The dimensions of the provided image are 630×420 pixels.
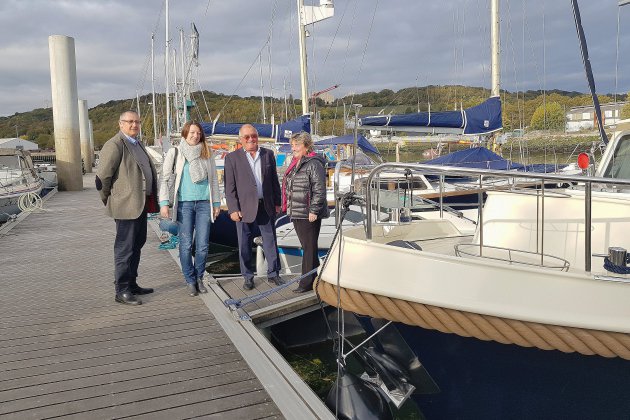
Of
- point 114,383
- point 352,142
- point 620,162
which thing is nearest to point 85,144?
point 352,142

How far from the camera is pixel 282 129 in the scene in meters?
15.7

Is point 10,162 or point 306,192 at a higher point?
point 10,162

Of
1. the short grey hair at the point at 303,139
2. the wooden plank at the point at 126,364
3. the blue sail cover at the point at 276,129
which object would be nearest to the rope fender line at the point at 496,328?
the wooden plank at the point at 126,364

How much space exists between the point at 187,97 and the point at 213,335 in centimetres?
2570

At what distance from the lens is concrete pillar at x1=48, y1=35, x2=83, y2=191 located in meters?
20.0

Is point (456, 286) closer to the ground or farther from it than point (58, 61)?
closer to the ground

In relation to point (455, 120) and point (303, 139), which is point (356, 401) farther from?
point (455, 120)

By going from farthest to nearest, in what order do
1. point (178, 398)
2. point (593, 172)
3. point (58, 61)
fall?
1. point (58, 61)
2. point (593, 172)
3. point (178, 398)

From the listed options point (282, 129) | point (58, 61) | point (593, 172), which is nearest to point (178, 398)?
point (593, 172)

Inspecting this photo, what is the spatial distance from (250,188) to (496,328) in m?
2.81

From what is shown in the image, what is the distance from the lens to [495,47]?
1259cm

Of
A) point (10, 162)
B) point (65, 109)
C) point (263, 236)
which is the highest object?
point (65, 109)

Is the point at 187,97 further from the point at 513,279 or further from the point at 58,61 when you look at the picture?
the point at 513,279

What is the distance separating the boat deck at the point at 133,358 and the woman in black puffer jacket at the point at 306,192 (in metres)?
1.04
